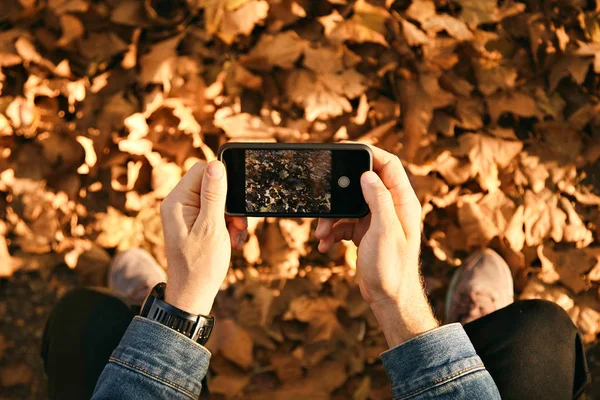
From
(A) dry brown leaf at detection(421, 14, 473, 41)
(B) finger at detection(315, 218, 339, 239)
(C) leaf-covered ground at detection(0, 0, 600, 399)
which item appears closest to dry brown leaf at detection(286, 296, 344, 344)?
(C) leaf-covered ground at detection(0, 0, 600, 399)

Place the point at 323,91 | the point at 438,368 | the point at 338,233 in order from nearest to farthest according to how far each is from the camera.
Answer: the point at 438,368 < the point at 338,233 < the point at 323,91

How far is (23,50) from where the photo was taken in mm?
1463

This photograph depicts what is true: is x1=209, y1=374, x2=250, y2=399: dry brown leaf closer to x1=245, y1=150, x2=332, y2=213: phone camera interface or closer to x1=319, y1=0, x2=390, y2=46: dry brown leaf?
x1=245, y1=150, x2=332, y2=213: phone camera interface

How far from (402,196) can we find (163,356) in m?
0.43

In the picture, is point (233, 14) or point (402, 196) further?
point (233, 14)

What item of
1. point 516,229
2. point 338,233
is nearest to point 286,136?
point 338,233

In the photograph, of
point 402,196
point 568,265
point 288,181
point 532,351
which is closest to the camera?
point 402,196

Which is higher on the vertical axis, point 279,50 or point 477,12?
point 477,12

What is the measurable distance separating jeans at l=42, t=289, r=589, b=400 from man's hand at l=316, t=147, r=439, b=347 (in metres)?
0.47

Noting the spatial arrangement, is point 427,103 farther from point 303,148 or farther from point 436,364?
point 436,364

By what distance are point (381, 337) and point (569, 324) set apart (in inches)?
19.3

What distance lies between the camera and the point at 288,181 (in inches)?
36.7

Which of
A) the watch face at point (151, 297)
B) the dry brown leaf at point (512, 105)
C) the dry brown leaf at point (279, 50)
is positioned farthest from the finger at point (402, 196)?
the dry brown leaf at point (512, 105)

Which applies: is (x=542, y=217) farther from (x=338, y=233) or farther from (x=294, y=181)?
(x=294, y=181)
